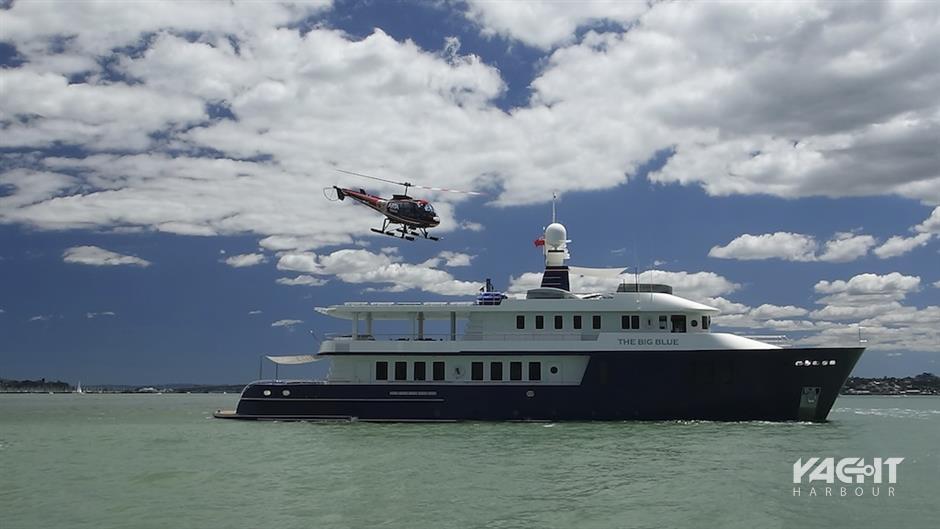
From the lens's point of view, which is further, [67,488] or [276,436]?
[276,436]

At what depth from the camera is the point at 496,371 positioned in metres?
31.4

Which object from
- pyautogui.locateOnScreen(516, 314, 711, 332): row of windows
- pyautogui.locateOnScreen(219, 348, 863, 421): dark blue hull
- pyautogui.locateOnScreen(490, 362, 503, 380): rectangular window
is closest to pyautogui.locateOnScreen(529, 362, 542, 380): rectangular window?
pyautogui.locateOnScreen(219, 348, 863, 421): dark blue hull

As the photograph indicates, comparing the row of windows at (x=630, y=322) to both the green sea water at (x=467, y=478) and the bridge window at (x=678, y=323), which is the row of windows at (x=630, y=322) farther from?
the green sea water at (x=467, y=478)

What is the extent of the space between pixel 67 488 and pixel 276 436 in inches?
374

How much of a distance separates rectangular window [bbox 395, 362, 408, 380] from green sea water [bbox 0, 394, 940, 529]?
363 centimetres

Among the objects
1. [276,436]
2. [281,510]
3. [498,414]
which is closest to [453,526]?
[281,510]

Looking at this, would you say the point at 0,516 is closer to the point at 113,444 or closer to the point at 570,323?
the point at 113,444

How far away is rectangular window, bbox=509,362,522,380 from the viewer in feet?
102

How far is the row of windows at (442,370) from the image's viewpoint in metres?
31.1

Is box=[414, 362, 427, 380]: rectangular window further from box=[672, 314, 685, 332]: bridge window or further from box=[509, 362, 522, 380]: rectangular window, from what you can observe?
box=[672, 314, 685, 332]: bridge window

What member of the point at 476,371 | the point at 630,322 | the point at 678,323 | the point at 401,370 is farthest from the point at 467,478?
the point at 678,323

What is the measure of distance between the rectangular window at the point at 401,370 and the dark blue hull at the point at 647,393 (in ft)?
2.39

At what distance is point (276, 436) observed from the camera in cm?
2722

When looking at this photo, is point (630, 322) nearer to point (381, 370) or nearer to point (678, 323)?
point (678, 323)
